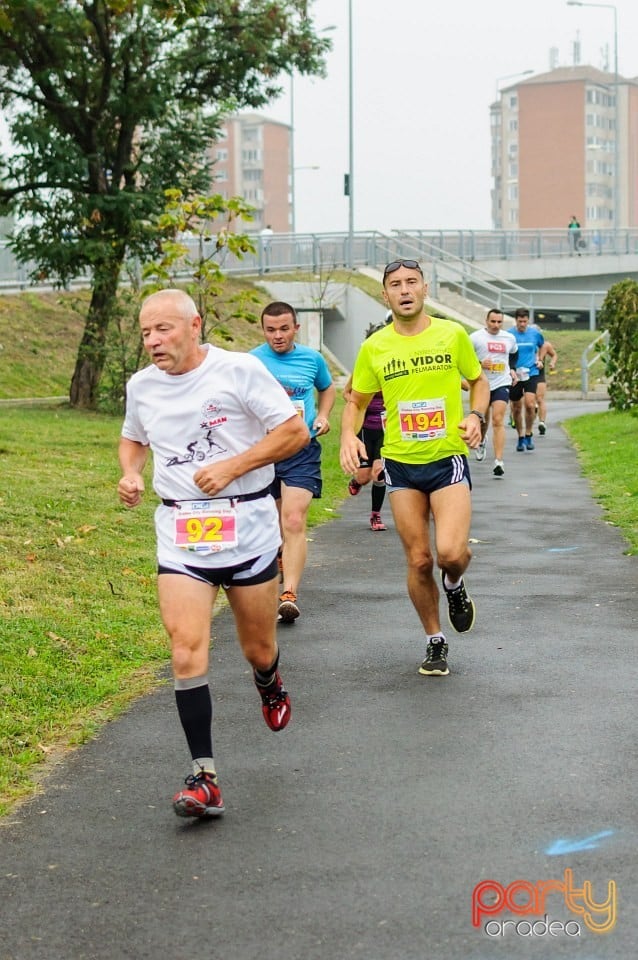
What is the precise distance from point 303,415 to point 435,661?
2176 millimetres

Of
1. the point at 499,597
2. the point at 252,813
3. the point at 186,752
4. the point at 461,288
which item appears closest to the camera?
the point at 252,813

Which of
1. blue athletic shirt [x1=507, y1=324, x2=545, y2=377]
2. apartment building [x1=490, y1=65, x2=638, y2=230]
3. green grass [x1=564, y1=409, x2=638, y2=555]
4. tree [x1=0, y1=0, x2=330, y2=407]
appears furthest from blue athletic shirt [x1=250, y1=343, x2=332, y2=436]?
apartment building [x1=490, y1=65, x2=638, y2=230]

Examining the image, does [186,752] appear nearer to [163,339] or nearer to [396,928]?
[163,339]

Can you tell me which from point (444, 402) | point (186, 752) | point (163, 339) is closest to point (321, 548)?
point (444, 402)

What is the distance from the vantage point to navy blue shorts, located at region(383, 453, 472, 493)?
7320mm

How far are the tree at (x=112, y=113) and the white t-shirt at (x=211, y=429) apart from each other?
20.7 metres

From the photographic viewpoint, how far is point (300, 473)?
30.2 feet

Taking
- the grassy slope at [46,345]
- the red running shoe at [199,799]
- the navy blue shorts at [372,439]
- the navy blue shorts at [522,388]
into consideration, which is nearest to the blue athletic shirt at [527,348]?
the navy blue shorts at [522,388]

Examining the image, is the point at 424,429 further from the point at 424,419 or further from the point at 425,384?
the point at 425,384

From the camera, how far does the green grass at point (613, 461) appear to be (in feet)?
45.3

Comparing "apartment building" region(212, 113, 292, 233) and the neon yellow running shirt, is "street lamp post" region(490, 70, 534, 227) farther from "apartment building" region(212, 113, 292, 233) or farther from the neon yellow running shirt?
the neon yellow running shirt

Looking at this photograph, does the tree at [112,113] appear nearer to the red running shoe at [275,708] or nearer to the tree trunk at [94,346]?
the tree trunk at [94,346]

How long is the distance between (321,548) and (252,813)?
23.8 ft

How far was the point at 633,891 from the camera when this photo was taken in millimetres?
4184
